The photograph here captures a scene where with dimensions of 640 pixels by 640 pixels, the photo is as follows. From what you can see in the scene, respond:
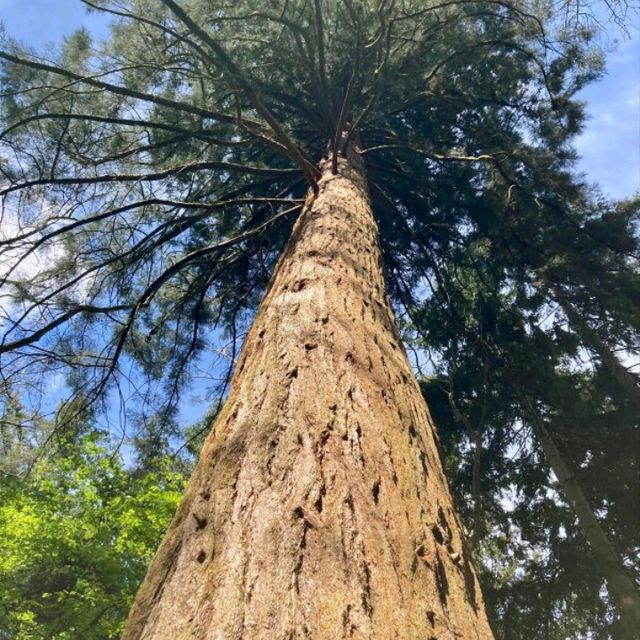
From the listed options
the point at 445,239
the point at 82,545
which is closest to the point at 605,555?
the point at 445,239

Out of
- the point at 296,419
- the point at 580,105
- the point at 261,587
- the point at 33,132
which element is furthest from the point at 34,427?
the point at 580,105

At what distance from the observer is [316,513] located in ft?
4.38

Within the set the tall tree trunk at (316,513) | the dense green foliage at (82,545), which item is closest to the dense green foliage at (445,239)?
the dense green foliage at (82,545)

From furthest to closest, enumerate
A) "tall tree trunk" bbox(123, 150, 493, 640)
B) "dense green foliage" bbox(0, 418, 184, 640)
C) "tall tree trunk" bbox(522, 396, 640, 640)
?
1. "dense green foliage" bbox(0, 418, 184, 640)
2. "tall tree trunk" bbox(522, 396, 640, 640)
3. "tall tree trunk" bbox(123, 150, 493, 640)

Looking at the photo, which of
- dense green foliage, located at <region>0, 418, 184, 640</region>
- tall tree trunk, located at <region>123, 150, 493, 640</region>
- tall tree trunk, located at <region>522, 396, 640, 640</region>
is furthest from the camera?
dense green foliage, located at <region>0, 418, 184, 640</region>

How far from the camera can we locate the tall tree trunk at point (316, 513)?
1.10m

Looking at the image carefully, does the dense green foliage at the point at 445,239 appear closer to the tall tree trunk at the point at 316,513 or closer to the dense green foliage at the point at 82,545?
the dense green foliage at the point at 82,545

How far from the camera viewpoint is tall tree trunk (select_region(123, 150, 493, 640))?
3.62 feet

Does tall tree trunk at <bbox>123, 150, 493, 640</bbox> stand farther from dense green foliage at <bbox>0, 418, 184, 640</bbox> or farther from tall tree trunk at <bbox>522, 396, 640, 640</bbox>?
dense green foliage at <bbox>0, 418, 184, 640</bbox>

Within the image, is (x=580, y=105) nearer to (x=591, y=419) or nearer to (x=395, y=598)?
(x=591, y=419)

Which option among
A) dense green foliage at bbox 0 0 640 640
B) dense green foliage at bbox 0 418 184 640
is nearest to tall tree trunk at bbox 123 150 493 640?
dense green foliage at bbox 0 0 640 640

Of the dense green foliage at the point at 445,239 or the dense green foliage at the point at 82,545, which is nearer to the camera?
the dense green foliage at the point at 445,239

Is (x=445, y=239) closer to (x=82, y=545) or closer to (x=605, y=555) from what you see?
(x=605, y=555)

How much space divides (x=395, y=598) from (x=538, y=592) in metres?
7.60
